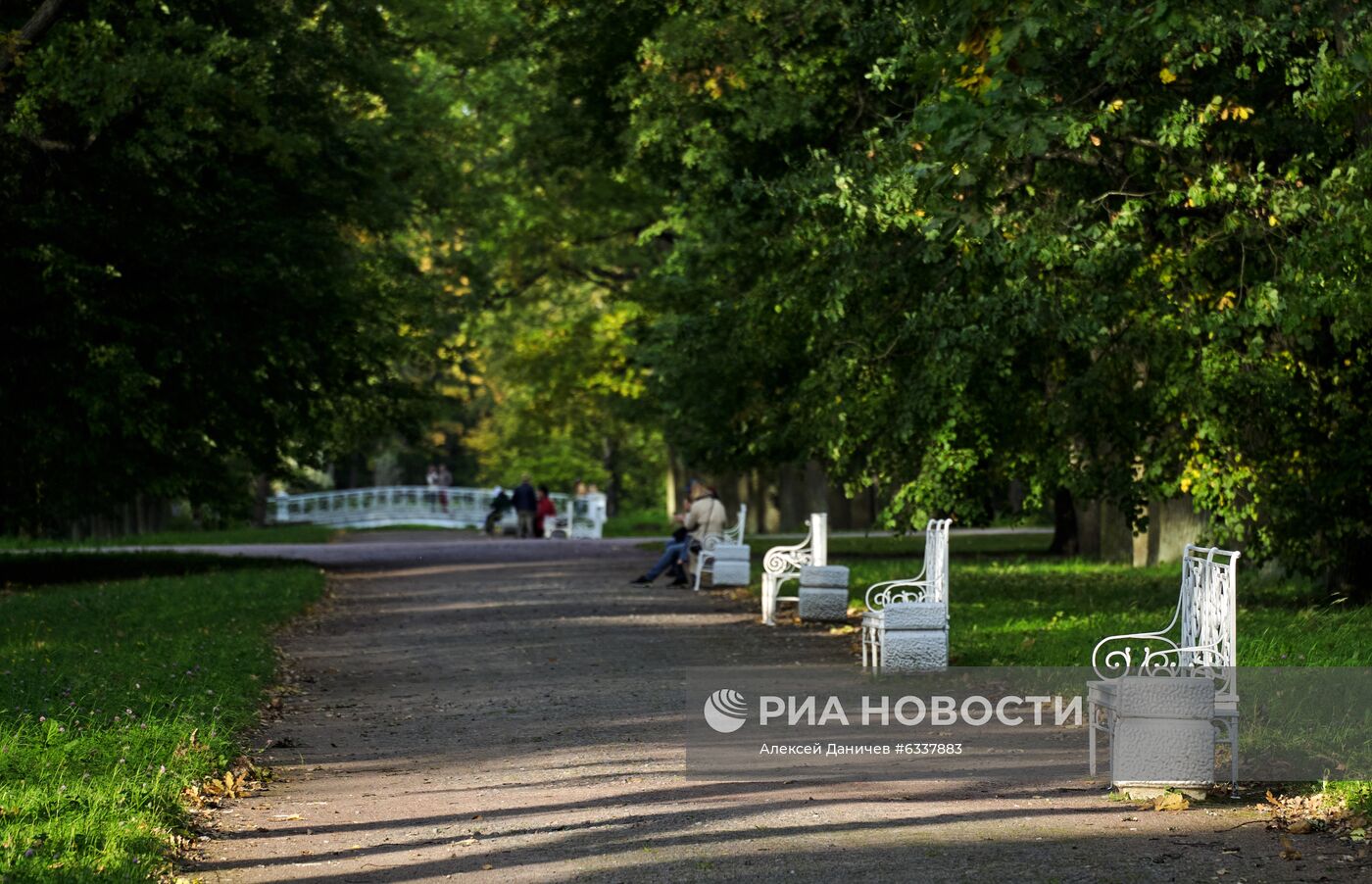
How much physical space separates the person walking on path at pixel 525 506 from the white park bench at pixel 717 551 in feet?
79.5

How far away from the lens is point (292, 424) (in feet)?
96.1

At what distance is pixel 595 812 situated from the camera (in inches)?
328

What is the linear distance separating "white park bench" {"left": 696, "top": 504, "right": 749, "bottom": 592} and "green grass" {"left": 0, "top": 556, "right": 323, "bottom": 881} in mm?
6778

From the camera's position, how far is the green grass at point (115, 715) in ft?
24.5

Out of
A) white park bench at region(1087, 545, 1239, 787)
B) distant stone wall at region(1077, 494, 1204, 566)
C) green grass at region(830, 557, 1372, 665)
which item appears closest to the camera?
white park bench at region(1087, 545, 1239, 787)

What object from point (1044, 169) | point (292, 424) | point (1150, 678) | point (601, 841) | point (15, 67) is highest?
point (15, 67)

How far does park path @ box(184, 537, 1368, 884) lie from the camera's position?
714 cm

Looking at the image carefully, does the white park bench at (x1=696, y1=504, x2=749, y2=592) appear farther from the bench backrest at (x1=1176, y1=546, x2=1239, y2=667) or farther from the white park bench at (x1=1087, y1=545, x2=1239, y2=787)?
the bench backrest at (x1=1176, y1=546, x2=1239, y2=667)

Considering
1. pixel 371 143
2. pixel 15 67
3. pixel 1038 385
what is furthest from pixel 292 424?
pixel 1038 385

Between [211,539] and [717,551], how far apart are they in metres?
26.1

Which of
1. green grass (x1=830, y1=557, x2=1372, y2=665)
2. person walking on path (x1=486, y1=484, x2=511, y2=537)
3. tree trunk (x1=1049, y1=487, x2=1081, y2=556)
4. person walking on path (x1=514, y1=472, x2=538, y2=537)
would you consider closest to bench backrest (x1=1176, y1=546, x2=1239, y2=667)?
green grass (x1=830, y1=557, x2=1372, y2=665)

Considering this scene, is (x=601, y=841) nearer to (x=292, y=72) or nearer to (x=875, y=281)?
(x=875, y=281)

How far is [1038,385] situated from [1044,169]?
7.89ft

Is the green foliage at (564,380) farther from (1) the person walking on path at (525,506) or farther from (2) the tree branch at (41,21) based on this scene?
(2) the tree branch at (41,21)
